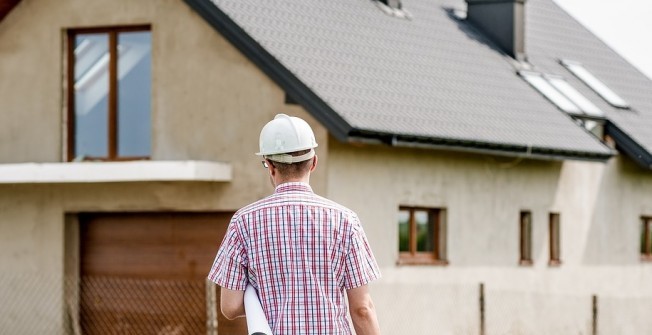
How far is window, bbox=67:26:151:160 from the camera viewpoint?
17734 millimetres

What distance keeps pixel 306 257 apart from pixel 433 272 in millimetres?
13718

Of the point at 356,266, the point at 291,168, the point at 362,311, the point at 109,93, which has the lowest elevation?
the point at 362,311

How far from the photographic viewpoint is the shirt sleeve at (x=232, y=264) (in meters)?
4.89

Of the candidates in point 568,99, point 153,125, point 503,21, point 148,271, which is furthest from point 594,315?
point 153,125

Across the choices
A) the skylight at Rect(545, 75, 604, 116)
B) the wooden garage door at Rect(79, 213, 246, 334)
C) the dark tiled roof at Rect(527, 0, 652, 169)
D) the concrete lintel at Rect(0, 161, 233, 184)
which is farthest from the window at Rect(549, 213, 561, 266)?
the concrete lintel at Rect(0, 161, 233, 184)

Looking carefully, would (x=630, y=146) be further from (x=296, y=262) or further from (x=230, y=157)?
(x=296, y=262)

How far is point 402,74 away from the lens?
1902cm

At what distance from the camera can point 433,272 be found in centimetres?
1853

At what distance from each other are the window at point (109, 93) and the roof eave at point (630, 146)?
7.99 meters

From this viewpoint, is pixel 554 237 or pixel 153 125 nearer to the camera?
pixel 153 125

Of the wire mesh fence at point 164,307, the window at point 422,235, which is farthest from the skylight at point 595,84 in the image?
the window at point 422,235

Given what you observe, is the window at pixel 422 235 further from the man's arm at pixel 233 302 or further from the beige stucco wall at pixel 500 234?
the man's arm at pixel 233 302

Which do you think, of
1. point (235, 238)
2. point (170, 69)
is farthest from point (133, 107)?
point (235, 238)

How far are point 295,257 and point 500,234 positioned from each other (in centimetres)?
1526
